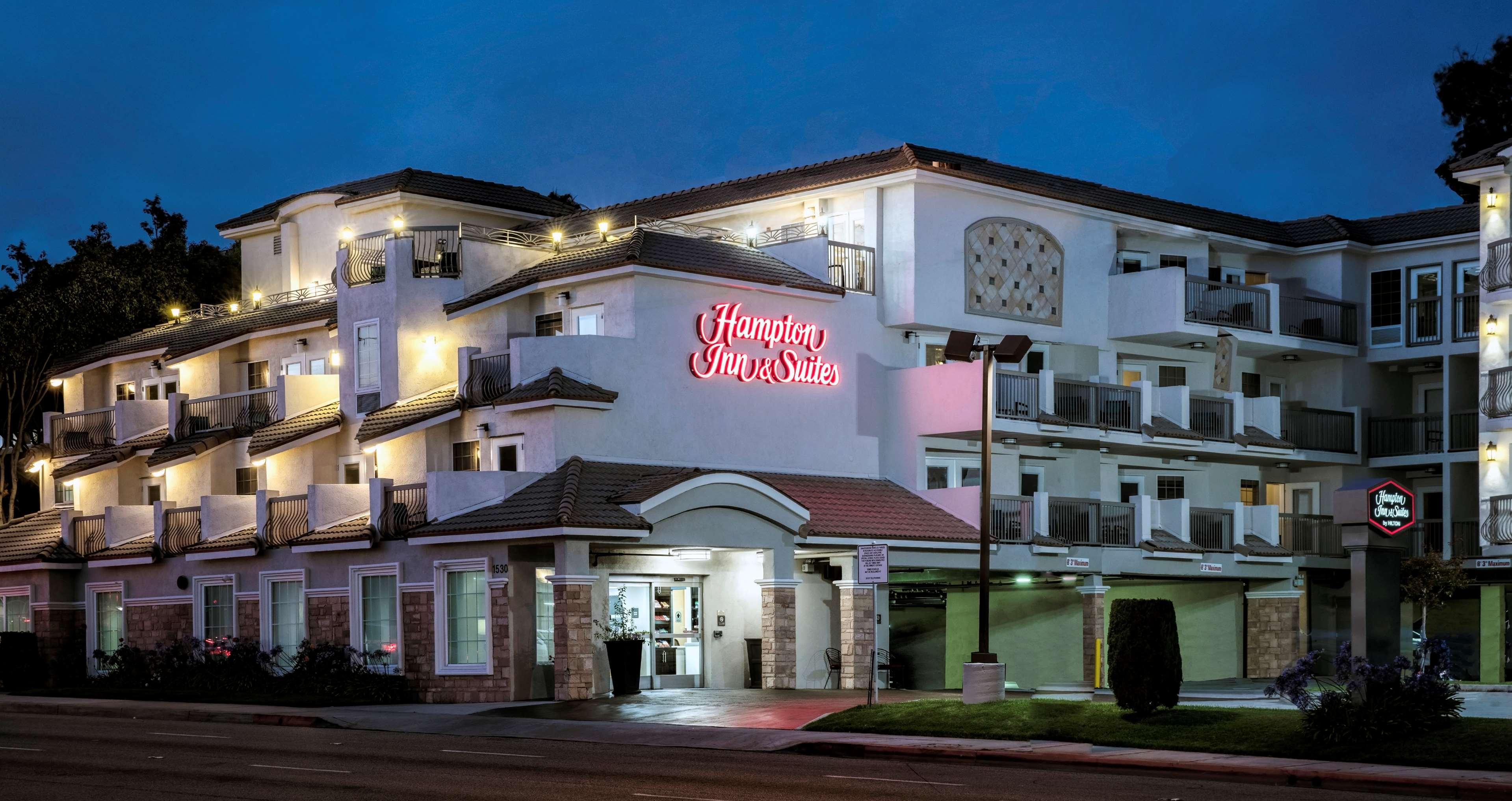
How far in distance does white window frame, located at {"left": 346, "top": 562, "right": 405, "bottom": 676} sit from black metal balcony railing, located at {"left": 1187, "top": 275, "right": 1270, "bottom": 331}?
2097 centimetres

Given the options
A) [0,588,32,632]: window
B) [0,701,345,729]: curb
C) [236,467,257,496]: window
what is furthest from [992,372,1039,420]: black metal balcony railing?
[0,588,32,632]: window

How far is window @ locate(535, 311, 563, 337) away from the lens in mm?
40688

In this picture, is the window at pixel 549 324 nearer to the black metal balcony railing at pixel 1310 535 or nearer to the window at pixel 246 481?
the window at pixel 246 481

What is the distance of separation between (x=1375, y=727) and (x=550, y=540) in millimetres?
16938

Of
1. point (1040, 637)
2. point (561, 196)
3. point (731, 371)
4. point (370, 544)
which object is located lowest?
point (1040, 637)

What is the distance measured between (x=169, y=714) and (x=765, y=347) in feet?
48.3

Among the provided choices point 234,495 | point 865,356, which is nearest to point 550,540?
point 865,356

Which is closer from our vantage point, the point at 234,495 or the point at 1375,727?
the point at 1375,727

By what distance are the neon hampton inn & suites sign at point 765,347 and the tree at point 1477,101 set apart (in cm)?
2846

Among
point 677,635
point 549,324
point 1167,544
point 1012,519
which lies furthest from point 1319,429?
point 549,324

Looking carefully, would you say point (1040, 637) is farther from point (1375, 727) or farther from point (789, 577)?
point (1375, 727)

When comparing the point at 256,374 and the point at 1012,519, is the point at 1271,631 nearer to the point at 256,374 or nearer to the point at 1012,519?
the point at 1012,519

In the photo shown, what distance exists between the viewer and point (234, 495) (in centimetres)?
4659

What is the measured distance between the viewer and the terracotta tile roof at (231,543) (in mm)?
43156
